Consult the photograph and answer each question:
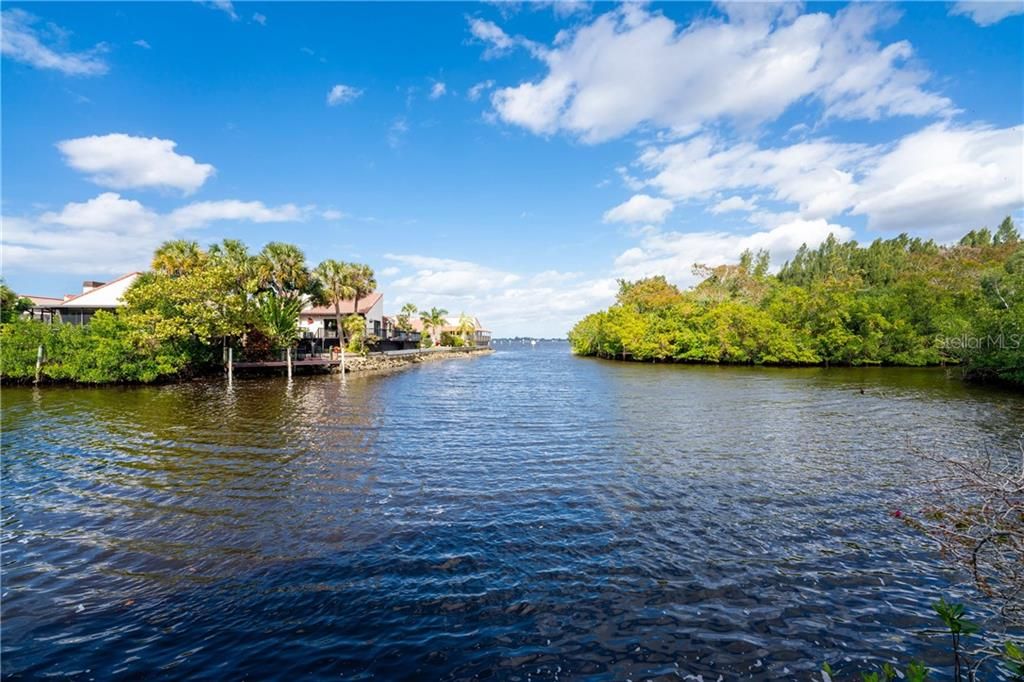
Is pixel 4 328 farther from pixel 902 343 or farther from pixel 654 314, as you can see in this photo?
pixel 902 343

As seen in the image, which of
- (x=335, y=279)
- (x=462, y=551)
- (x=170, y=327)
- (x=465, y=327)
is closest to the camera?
(x=462, y=551)

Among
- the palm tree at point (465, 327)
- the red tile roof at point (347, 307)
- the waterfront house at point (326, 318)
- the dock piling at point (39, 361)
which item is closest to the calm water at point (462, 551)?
the dock piling at point (39, 361)

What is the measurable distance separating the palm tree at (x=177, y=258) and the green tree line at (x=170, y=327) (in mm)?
88

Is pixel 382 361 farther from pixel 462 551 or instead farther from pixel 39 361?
pixel 462 551

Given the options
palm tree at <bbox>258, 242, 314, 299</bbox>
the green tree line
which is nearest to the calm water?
the green tree line

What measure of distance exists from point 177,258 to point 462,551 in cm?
5109

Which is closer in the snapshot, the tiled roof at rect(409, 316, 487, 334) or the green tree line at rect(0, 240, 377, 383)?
the green tree line at rect(0, 240, 377, 383)

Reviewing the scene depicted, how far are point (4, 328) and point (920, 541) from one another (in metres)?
54.0

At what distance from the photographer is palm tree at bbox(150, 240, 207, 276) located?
45781 millimetres

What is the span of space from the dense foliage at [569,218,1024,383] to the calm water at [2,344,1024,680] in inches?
1111

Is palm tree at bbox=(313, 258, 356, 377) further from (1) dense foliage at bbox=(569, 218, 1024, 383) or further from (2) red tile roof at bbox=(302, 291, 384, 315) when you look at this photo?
(1) dense foliage at bbox=(569, 218, 1024, 383)

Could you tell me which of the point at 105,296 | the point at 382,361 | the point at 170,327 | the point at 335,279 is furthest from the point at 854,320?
the point at 105,296

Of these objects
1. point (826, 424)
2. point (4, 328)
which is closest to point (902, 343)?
point (826, 424)

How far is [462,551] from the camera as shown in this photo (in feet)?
30.9
